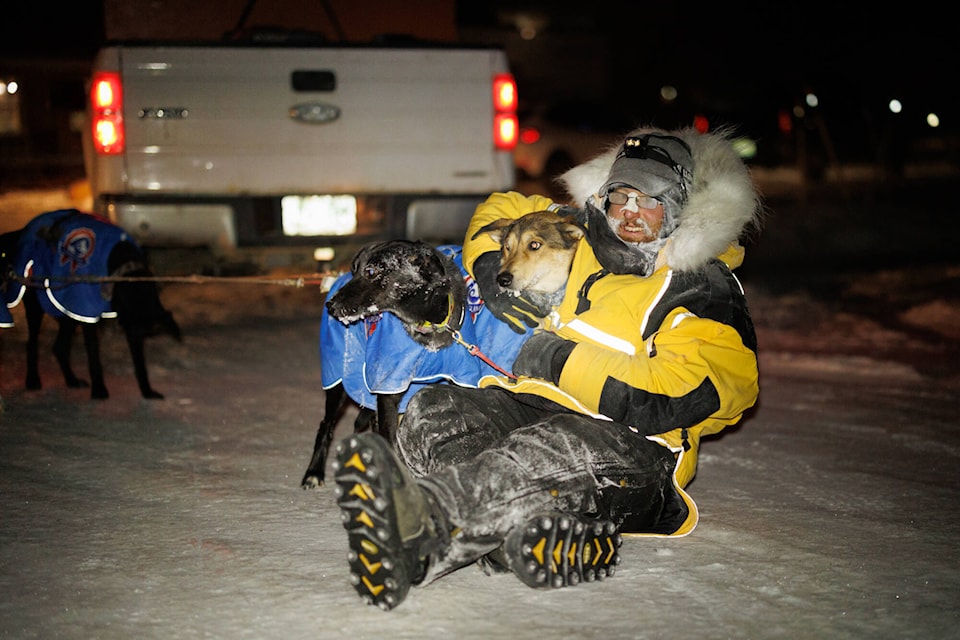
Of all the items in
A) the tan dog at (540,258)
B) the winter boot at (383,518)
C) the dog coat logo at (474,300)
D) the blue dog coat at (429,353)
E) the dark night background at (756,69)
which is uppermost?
A: the dark night background at (756,69)

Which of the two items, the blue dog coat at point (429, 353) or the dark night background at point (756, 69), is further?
the dark night background at point (756, 69)

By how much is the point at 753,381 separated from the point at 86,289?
370 cm

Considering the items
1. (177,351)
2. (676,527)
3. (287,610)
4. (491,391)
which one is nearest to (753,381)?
(676,527)

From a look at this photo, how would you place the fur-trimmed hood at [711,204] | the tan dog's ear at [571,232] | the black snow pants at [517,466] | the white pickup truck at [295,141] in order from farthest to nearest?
1. the white pickup truck at [295,141]
2. the tan dog's ear at [571,232]
3. the fur-trimmed hood at [711,204]
4. the black snow pants at [517,466]

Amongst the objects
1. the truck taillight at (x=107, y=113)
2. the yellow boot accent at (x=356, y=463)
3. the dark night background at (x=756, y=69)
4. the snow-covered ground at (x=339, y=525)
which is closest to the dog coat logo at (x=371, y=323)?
the snow-covered ground at (x=339, y=525)

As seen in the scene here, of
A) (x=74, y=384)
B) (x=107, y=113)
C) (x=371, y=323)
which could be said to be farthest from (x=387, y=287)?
(x=107, y=113)

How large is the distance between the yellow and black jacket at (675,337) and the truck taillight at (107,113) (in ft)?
13.0

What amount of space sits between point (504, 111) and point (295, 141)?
1.49 metres

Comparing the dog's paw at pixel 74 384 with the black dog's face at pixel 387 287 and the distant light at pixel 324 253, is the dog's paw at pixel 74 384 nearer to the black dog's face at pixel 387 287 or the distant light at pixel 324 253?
the distant light at pixel 324 253

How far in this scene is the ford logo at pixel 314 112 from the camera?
6.46m

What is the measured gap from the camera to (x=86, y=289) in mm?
5160

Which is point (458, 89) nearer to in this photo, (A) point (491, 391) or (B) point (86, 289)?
(B) point (86, 289)

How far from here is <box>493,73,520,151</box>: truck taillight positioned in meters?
6.76

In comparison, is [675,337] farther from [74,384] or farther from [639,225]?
[74,384]
